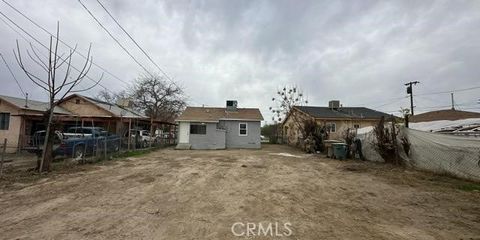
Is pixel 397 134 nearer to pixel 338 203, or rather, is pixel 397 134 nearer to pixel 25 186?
pixel 338 203

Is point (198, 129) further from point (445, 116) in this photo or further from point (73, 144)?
point (445, 116)

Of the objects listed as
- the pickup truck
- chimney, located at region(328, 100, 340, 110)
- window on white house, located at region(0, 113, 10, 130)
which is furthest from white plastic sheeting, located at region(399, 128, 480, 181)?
window on white house, located at region(0, 113, 10, 130)

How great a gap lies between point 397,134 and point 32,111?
23136 mm

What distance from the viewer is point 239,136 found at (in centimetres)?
2461

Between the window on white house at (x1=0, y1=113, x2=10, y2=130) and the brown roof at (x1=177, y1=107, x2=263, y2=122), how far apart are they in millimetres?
11802

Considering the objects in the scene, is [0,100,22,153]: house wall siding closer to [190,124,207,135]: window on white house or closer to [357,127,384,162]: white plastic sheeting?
[190,124,207,135]: window on white house

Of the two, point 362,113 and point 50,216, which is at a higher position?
point 362,113

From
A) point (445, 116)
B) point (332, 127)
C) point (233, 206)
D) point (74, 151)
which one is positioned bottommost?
point (233, 206)

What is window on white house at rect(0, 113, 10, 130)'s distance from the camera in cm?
1891

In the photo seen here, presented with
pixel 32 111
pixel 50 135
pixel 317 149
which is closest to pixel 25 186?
pixel 50 135

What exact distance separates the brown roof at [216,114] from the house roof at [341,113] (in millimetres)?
5415

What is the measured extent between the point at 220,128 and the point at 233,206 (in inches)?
722

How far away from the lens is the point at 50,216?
17.3 ft

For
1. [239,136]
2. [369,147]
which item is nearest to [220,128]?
[239,136]
